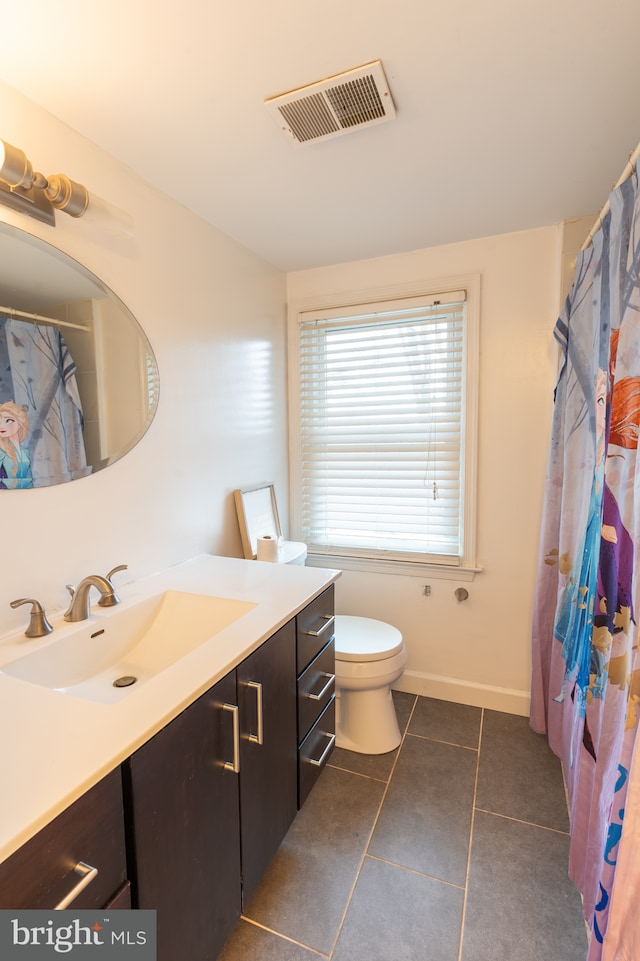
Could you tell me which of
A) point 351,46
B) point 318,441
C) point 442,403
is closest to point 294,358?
point 318,441

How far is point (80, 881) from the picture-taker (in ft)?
2.24

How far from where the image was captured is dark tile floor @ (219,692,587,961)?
1.20 meters

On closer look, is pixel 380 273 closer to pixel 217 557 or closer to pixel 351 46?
pixel 351 46

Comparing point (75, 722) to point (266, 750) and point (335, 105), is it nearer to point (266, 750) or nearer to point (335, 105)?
point (266, 750)

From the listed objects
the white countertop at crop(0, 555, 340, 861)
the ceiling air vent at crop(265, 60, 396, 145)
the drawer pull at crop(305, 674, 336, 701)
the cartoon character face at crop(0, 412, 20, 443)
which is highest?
the ceiling air vent at crop(265, 60, 396, 145)

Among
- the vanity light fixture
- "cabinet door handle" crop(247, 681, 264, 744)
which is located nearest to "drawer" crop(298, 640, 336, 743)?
"cabinet door handle" crop(247, 681, 264, 744)

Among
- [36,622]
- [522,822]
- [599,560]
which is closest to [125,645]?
[36,622]

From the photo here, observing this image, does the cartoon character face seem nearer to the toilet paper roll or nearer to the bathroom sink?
the bathroom sink

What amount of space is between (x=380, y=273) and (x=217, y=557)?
1637 millimetres

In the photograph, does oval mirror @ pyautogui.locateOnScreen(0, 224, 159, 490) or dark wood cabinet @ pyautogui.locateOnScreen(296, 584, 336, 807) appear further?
dark wood cabinet @ pyautogui.locateOnScreen(296, 584, 336, 807)

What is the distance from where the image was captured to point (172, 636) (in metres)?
1.37

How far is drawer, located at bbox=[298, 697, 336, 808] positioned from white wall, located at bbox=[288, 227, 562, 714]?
0.79 metres

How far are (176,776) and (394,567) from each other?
162cm

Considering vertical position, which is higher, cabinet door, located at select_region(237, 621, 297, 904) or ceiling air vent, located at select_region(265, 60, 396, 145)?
ceiling air vent, located at select_region(265, 60, 396, 145)
